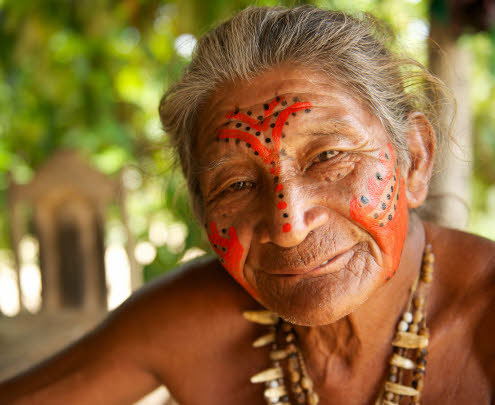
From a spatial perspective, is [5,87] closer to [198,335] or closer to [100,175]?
[100,175]

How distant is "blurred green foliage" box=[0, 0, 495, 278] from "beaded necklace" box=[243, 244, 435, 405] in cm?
160

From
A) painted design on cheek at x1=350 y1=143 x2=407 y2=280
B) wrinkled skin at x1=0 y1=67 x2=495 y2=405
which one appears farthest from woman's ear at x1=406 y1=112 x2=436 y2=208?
painted design on cheek at x1=350 y1=143 x2=407 y2=280

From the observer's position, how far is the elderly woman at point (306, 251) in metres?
1.18

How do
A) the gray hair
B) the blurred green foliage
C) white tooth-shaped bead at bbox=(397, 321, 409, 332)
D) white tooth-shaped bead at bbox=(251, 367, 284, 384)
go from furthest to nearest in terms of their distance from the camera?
the blurred green foliage < white tooth-shaped bead at bbox=(251, 367, 284, 384) < white tooth-shaped bead at bbox=(397, 321, 409, 332) < the gray hair

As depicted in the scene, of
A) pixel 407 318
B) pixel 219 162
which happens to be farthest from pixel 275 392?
pixel 219 162

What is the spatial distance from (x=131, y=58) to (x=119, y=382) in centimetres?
321

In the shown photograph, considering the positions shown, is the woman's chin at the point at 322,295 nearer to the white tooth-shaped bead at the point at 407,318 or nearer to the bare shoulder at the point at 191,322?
the white tooth-shaped bead at the point at 407,318

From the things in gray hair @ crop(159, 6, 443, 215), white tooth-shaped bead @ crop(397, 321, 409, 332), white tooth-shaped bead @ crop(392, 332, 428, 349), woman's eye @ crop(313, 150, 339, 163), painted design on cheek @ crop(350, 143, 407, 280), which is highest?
gray hair @ crop(159, 6, 443, 215)

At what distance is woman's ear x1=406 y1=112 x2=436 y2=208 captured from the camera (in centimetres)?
139

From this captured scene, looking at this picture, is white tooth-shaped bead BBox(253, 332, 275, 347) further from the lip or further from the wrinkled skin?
the lip

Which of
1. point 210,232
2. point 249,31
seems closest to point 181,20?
point 249,31

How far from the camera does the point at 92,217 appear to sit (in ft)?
10.3

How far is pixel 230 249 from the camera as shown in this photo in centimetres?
129

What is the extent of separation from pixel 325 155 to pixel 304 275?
315 millimetres
